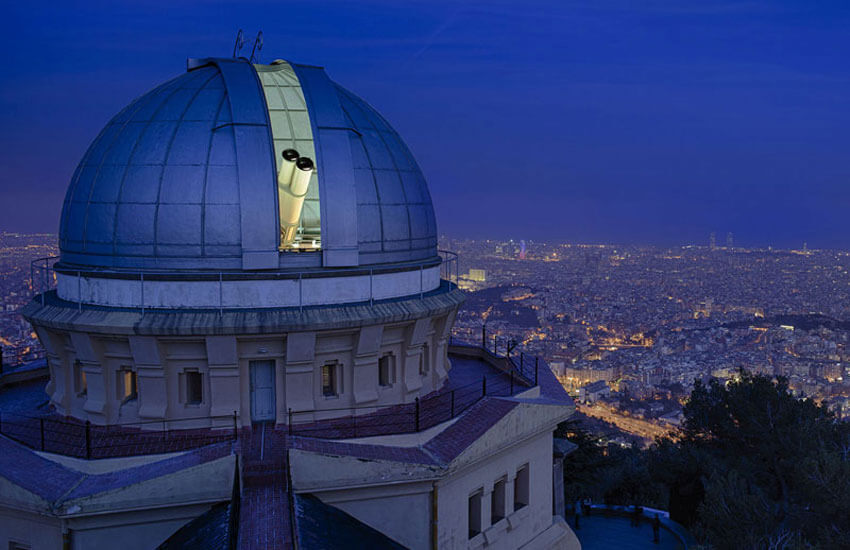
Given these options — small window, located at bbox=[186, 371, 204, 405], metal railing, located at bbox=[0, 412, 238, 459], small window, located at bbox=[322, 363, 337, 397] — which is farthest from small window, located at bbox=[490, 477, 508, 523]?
small window, located at bbox=[186, 371, 204, 405]

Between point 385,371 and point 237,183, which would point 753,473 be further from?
point 237,183

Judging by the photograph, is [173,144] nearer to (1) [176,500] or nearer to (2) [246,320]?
(2) [246,320]

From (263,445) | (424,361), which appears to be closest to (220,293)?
(263,445)

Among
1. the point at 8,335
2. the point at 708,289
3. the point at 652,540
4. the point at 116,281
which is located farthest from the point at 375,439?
the point at 708,289

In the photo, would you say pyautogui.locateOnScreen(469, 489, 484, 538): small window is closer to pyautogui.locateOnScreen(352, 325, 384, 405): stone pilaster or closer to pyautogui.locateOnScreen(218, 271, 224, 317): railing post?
pyautogui.locateOnScreen(352, 325, 384, 405): stone pilaster

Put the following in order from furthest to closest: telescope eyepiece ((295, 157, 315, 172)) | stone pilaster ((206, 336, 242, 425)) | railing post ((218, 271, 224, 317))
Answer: telescope eyepiece ((295, 157, 315, 172)) < railing post ((218, 271, 224, 317)) < stone pilaster ((206, 336, 242, 425))
